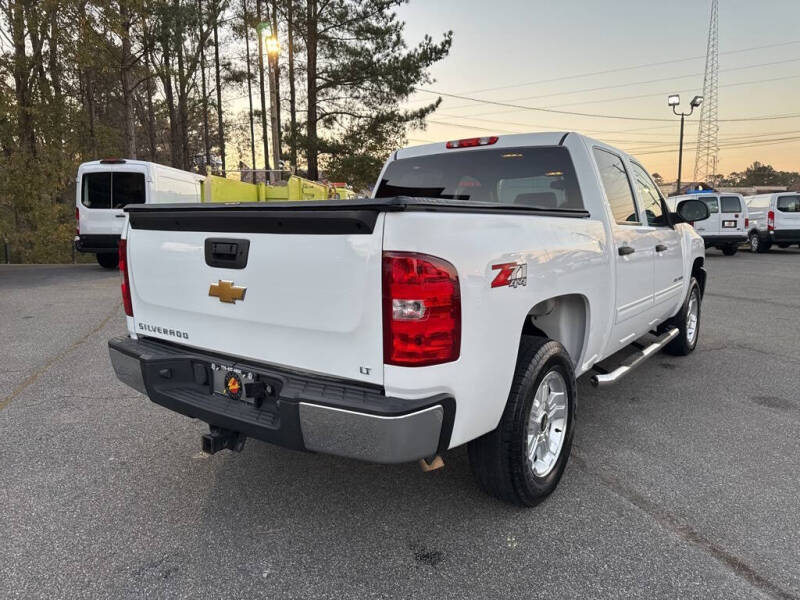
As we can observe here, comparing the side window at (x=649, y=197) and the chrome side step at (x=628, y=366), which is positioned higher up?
the side window at (x=649, y=197)

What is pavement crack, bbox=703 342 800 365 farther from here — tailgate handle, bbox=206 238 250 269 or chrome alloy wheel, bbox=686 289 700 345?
tailgate handle, bbox=206 238 250 269

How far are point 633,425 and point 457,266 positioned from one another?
2.52 m

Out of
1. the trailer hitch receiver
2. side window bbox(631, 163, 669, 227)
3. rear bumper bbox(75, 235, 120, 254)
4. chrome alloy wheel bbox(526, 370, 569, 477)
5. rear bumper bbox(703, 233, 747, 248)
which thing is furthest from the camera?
rear bumper bbox(703, 233, 747, 248)

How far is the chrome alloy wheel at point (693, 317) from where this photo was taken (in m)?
5.89

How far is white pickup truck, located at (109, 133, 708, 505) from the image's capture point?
2094 millimetres

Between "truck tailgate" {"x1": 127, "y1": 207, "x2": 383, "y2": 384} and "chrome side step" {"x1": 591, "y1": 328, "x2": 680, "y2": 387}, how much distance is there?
1.91 m

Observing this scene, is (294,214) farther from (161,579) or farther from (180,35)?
(180,35)

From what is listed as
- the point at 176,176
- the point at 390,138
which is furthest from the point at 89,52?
the point at 390,138

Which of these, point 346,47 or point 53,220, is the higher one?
point 346,47

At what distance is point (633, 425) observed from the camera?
3.95 metres

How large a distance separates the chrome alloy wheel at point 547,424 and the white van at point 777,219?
20.7 metres

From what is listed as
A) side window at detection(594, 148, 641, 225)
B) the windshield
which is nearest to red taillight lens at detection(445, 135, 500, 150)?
the windshield

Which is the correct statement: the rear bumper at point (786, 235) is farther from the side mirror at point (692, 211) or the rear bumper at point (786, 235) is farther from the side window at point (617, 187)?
the side window at point (617, 187)

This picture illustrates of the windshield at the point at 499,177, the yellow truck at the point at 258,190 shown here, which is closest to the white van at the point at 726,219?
the yellow truck at the point at 258,190
